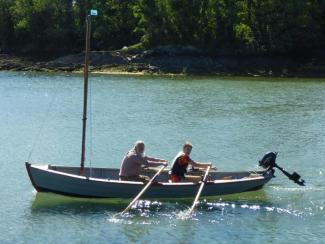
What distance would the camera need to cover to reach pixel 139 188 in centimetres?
1953

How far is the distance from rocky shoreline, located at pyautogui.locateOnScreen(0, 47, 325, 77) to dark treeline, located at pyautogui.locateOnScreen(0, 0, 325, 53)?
6.72 ft

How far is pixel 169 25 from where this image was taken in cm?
8419

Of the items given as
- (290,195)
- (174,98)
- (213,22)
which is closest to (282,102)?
(174,98)

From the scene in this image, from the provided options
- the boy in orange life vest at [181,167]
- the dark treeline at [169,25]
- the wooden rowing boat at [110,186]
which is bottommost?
the wooden rowing boat at [110,186]

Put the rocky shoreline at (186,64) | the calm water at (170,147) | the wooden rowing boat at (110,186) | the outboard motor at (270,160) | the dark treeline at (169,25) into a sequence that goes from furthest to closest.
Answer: the dark treeline at (169,25) < the rocky shoreline at (186,64) < the outboard motor at (270,160) < the wooden rowing boat at (110,186) < the calm water at (170,147)

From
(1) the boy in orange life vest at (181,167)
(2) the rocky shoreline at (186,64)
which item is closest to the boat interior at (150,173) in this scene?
(1) the boy in orange life vest at (181,167)

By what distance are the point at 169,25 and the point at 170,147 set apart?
56.0m

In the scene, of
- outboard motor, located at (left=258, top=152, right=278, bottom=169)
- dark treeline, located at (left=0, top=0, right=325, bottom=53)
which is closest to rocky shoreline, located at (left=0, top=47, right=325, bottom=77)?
dark treeline, located at (left=0, top=0, right=325, bottom=53)

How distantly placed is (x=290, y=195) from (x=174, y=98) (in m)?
29.6

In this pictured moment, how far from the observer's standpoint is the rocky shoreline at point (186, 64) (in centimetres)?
7612

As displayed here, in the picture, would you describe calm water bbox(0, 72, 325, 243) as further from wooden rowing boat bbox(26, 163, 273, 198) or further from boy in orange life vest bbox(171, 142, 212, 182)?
boy in orange life vest bbox(171, 142, 212, 182)

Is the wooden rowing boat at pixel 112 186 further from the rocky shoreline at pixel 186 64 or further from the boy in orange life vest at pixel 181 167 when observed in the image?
the rocky shoreline at pixel 186 64

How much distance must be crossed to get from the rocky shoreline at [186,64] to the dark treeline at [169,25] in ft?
6.72

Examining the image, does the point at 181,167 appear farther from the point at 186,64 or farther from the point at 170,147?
the point at 186,64
